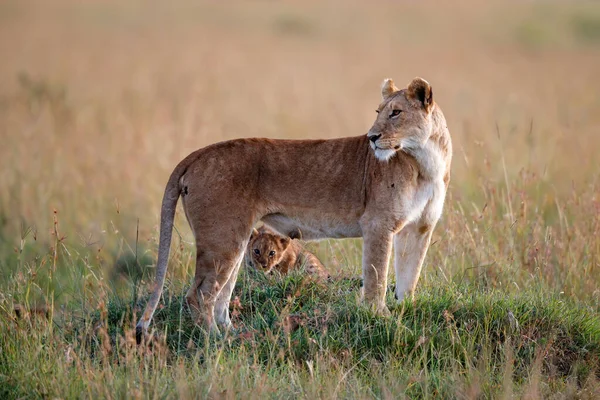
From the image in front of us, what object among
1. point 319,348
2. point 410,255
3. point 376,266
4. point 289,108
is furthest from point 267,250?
point 289,108

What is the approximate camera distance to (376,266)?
6230 millimetres

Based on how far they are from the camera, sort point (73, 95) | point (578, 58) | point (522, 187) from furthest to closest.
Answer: point (578, 58) → point (73, 95) → point (522, 187)

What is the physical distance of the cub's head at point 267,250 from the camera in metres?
7.65

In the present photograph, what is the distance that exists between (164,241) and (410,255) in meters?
1.85

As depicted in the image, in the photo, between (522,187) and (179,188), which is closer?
(179,188)

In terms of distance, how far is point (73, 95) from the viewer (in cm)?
1850

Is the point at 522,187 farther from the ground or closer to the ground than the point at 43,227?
farther from the ground

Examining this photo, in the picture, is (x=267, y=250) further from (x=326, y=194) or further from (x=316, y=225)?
(x=326, y=194)

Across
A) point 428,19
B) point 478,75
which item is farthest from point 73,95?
point 428,19

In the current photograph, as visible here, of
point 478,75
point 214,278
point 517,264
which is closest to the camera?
point 214,278

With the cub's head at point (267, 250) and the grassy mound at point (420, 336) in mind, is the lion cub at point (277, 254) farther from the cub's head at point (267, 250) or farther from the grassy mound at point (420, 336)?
the grassy mound at point (420, 336)

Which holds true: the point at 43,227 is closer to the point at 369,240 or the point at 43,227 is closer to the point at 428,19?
the point at 369,240

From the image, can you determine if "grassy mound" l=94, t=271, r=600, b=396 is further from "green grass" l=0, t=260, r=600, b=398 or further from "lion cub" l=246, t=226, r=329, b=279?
"lion cub" l=246, t=226, r=329, b=279

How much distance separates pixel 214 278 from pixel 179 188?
0.71 m
